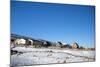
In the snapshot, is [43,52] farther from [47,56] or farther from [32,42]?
[32,42]

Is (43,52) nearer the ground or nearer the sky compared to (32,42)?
nearer the ground

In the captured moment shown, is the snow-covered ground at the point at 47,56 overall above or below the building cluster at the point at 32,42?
below

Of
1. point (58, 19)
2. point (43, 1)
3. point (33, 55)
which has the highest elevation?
point (43, 1)

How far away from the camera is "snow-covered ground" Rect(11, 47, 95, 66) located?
2887 mm

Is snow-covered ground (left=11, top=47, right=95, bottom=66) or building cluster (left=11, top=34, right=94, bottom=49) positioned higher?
building cluster (left=11, top=34, right=94, bottom=49)

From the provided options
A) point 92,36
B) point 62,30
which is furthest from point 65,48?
point 92,36

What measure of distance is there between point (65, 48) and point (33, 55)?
0.50 meters

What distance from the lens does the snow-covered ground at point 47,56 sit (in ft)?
9.47

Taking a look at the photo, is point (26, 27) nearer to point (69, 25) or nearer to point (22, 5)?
point (22, 5)

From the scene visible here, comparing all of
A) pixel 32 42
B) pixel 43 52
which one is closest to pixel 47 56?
pixel 43 52

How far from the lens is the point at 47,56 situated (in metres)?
3.03

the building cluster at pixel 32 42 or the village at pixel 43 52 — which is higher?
the building cluster at pixel 32 42
